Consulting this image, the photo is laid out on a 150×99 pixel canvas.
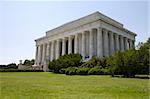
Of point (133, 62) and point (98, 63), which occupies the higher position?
point (98, 63)

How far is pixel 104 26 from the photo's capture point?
57.7 metres

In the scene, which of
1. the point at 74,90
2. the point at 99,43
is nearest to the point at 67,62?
the point at 99,43

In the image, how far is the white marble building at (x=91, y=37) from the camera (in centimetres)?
5688

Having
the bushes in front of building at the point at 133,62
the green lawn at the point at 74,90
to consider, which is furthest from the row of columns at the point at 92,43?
the green lawn at the point at 74,90

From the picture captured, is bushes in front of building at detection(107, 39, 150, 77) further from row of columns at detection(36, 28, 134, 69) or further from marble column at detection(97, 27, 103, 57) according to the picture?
marble column at detection(97, 27, 103, 57)

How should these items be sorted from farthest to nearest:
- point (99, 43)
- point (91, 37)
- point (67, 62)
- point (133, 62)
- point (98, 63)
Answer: point (91, 37), point (99, 43), point (67, 62), point (98, 63), point (133, 62)

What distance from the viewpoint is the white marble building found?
56.9m

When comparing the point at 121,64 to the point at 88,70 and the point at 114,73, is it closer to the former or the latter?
the point at 114,73

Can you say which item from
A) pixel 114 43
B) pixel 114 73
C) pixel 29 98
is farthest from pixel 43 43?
pixel 29 98

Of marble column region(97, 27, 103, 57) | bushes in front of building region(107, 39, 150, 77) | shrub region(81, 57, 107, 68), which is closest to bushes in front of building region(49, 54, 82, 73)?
shrub region(81, 57, 107, 68)

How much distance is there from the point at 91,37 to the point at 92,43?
1.68 meters

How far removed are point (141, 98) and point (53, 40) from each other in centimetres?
6728

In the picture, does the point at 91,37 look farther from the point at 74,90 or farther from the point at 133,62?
the point at 74,90

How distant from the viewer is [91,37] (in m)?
57.4
